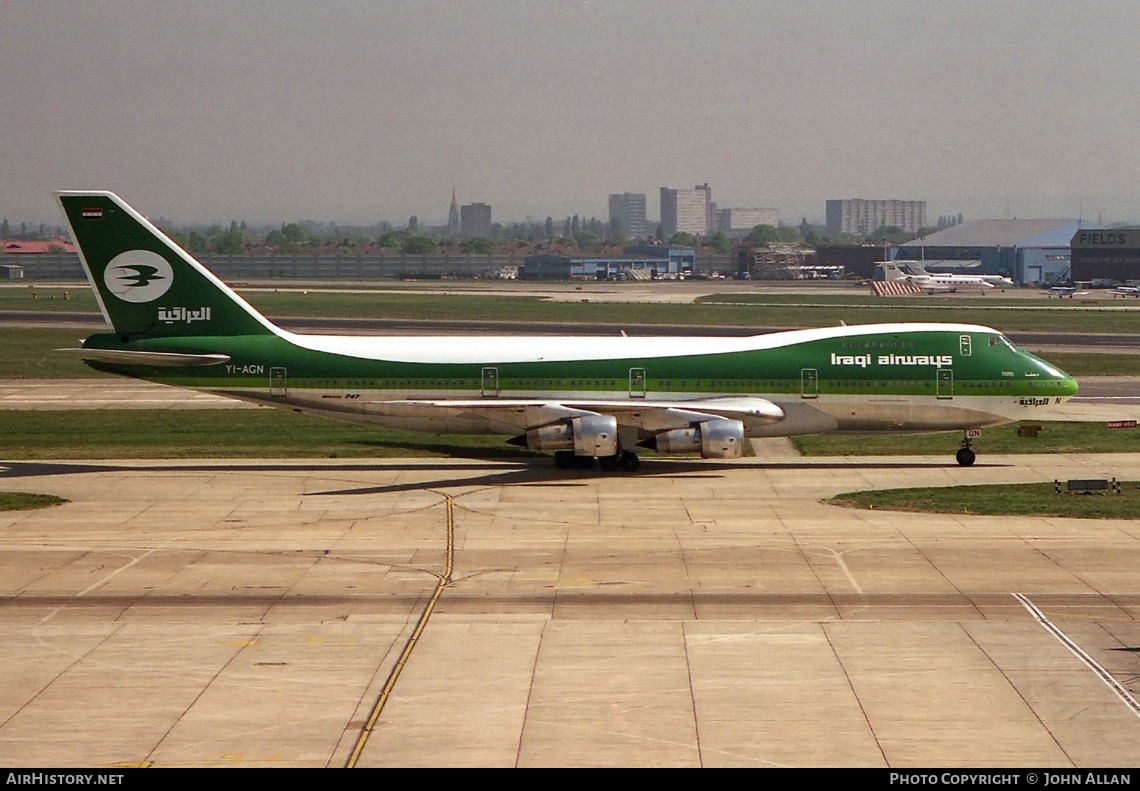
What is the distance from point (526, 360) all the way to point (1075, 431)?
23.1 m

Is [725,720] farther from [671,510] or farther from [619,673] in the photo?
[671,510]

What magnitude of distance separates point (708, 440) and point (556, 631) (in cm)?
1907

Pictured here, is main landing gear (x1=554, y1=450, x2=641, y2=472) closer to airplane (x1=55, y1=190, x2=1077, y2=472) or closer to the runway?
airplane (x1=55, y1=190, x2=1077, y2=472)

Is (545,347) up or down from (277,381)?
up

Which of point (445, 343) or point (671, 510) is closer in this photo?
point (671, 510)

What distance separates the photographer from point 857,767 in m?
17.6

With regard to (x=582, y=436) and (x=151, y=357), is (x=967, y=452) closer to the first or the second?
(x=582, y=436)

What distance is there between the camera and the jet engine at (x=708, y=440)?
141 ft

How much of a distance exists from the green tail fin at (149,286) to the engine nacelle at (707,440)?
1502cm

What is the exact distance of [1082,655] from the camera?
74.9ft

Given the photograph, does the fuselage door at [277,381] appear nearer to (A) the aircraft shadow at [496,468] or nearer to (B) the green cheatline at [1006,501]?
(A) the aircraft shadow at [496,468]

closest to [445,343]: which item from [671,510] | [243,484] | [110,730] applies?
[243,484]

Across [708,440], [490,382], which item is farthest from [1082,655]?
[490,382]
